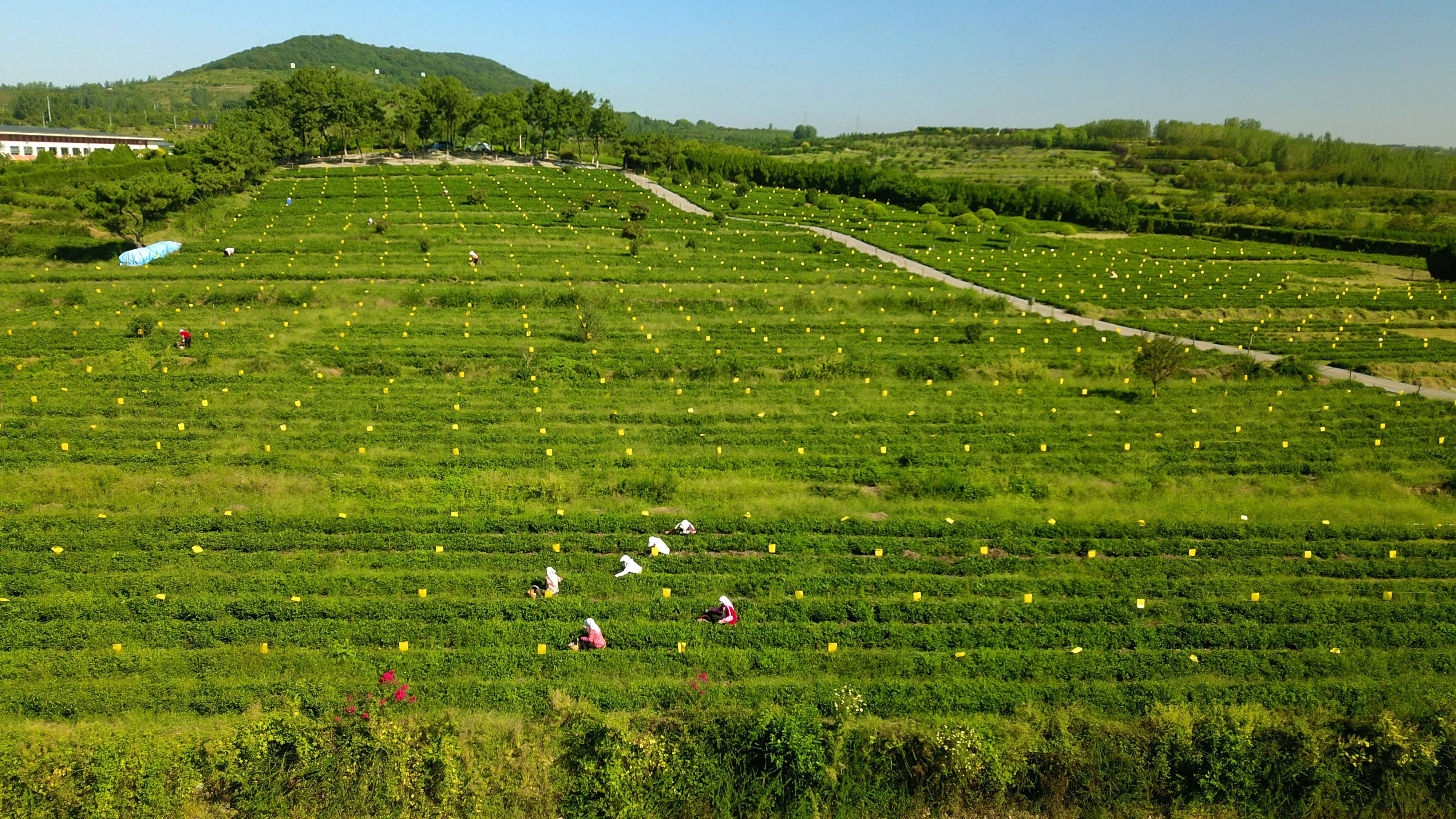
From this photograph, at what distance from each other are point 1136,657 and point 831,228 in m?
57.4

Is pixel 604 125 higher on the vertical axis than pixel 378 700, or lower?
higher

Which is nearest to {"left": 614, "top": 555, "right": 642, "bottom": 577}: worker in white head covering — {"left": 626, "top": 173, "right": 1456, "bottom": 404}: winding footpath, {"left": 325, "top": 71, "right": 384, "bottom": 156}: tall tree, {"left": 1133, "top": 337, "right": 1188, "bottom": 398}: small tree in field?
{"left": 1133, "top": 337, "right": 1188, "bottom": 398}: small tree in field

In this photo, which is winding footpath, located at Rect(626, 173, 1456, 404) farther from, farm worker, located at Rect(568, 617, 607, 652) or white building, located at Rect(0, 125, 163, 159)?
white building, located at Rect(0, 125, 163, 159)

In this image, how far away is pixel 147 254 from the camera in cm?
4491

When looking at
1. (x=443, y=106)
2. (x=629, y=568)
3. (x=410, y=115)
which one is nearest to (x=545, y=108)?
(x=443, y=106)

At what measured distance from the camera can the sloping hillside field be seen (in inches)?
530

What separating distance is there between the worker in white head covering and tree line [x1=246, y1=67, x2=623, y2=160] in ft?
278

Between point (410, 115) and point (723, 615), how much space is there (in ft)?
295

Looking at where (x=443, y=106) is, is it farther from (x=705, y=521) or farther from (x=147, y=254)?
(x=705, y=521)

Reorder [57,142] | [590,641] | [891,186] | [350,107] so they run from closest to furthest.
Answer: [590,641] < [350,107] < [891,186] < [57,142]

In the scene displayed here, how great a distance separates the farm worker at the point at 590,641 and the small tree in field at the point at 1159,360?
2328 centimetres

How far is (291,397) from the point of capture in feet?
86.7

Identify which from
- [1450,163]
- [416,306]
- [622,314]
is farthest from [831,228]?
[1450,163]

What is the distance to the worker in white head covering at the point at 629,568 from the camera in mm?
16438
